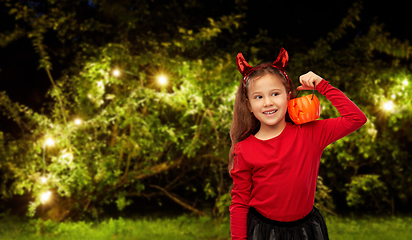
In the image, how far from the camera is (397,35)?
4965mm

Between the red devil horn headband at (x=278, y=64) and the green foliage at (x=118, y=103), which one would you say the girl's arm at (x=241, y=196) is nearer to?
the red devil horn headband at (x=278, y=64)

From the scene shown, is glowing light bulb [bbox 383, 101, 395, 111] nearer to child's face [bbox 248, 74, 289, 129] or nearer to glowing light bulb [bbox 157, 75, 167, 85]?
glowing light bulb [bbox 157, 75, 167, 85]

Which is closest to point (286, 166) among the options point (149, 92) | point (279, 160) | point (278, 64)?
point (279, 160)

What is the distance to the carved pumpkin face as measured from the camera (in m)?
1.54

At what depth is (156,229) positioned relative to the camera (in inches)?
173

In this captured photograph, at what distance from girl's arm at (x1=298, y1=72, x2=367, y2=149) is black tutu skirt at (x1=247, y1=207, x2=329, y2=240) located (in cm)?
36

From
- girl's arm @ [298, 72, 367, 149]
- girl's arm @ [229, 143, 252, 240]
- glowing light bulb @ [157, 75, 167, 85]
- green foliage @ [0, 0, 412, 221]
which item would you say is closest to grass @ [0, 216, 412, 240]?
green foliage @ [0, 0, 412, 221]

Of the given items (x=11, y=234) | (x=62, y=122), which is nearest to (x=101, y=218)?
(x=11, y=234)

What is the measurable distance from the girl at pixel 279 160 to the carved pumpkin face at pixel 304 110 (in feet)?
0.16

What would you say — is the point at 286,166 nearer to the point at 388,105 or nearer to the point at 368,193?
the point at 388,105

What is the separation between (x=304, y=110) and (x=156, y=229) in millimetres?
3387

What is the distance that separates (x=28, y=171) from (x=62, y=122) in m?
0.73

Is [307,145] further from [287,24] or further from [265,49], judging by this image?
[287,24]

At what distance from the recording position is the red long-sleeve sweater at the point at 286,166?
1.54 m
